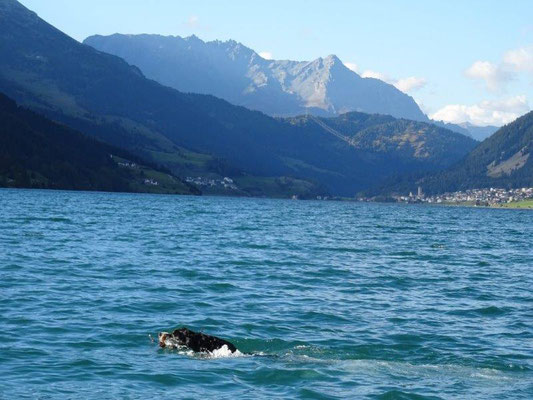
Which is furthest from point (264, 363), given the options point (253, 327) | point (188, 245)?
point (188, 245)

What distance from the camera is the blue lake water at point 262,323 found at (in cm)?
2502

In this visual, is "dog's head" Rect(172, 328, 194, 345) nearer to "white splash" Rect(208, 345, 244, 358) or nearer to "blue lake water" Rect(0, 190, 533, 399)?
"blue lake water" Rect(0, 190, 533, 399)

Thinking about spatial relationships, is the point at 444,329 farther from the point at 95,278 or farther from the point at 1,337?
the point at 95,278

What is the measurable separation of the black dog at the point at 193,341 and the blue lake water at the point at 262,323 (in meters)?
0.64

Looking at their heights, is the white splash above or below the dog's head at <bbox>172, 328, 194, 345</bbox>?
below

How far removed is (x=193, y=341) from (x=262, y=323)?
23.0ft

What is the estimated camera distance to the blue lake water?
25016 mm

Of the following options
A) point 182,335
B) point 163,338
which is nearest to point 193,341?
point 182,335

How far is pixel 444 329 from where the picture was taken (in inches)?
1437

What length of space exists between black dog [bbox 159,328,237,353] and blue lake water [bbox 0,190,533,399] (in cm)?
64

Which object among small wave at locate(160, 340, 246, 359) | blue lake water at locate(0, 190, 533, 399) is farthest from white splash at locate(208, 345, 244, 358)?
blue lake water at locate(0, 190, 533, 399)

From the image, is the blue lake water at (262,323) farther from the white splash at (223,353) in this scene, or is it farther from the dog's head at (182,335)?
the dog's head at (182,335)

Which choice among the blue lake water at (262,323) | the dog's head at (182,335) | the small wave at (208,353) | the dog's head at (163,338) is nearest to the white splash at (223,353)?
Answer: the small wave at (208,353)

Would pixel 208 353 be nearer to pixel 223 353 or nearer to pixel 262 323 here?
pixel 223 353
